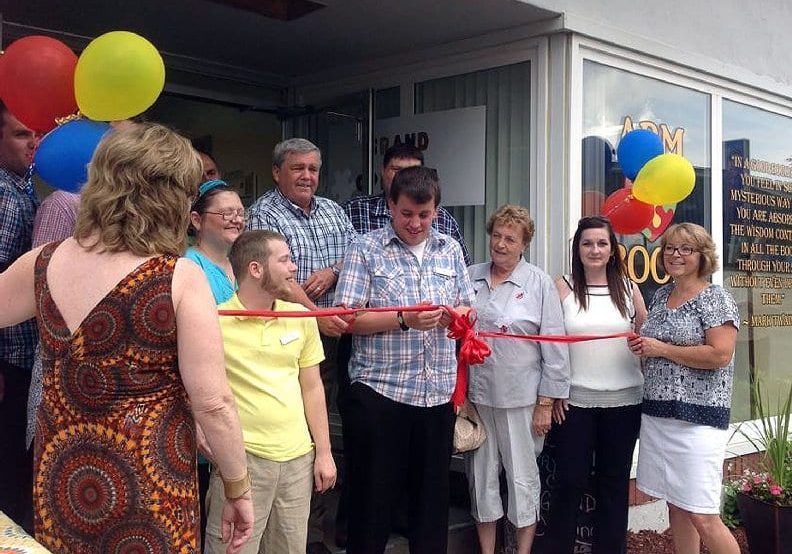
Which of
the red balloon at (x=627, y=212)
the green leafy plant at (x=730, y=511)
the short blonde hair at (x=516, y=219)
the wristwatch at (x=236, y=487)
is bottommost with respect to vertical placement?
the green leafy plant at (x=730, y=511)

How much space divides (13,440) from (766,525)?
4.03 metres

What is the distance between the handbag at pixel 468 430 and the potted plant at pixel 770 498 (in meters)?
1.96

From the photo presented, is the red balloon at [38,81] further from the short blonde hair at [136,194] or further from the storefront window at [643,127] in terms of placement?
the storefront window at [643,127]

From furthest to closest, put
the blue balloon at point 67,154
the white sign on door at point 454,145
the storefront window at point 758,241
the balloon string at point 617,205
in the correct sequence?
the storefront window at point 758,241, the white sign on door at point 454,145, the balloon string at point 617,205, the blue balloon at point 67,154

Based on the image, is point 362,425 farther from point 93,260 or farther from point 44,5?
point 44,5

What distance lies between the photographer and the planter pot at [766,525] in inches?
185

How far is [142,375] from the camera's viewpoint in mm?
1976

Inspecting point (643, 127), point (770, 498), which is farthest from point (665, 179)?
point (770, 498)

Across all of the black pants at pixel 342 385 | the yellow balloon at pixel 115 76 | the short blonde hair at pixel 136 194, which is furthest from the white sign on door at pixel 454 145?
the short blonde hair at pixel 136 194

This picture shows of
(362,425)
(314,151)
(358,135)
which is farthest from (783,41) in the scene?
(362,425)

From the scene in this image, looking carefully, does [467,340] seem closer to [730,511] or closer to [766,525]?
[766,525]

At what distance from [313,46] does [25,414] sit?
315 cm

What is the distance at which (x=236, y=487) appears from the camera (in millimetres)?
2111

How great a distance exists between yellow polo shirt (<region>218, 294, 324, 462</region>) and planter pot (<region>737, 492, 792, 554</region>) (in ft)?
10.4
